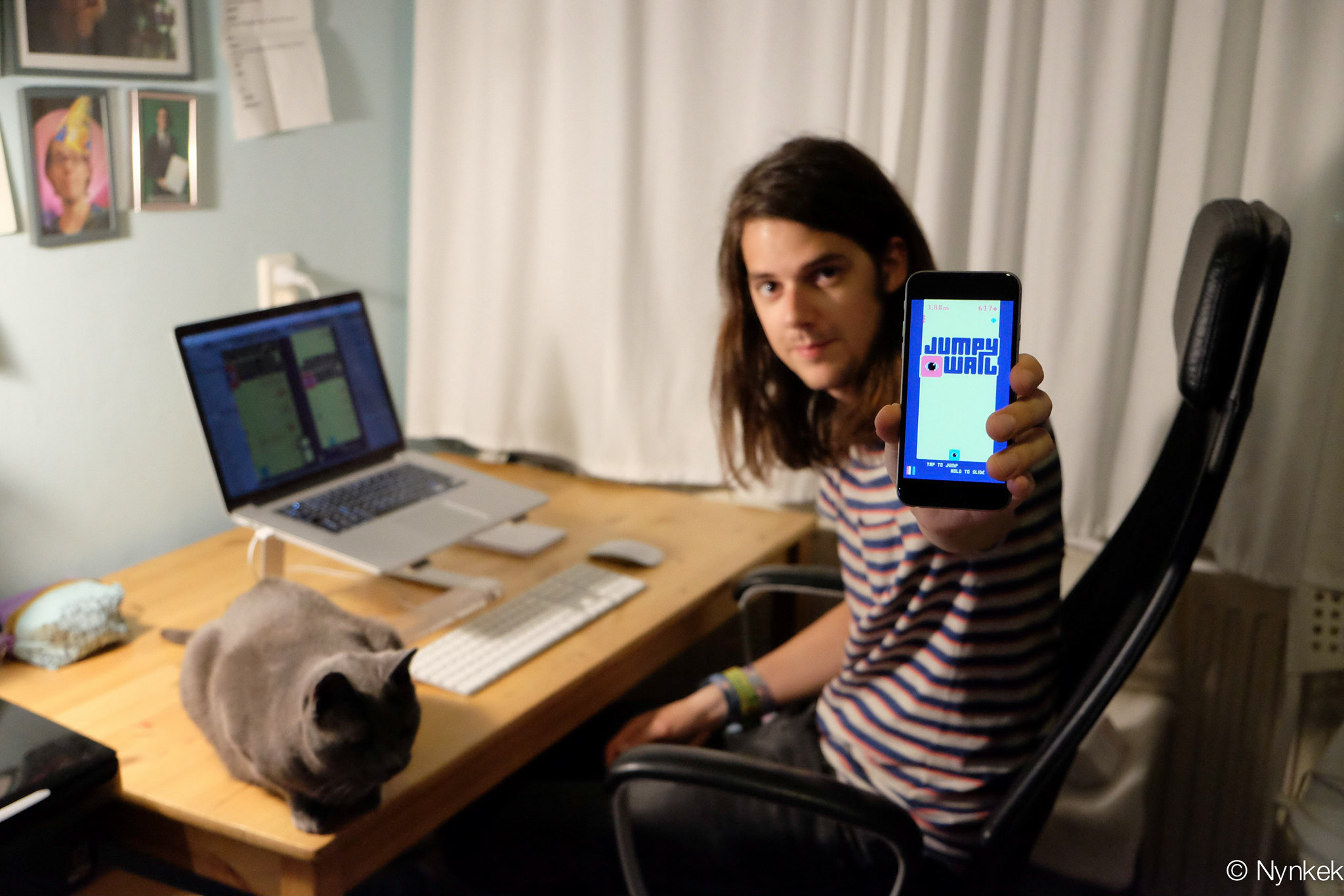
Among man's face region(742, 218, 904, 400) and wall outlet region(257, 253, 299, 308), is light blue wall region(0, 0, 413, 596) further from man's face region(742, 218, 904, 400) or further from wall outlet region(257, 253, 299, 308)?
man's face region(742, 218, 904, 400)

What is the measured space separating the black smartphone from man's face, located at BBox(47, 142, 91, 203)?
49.9 inches

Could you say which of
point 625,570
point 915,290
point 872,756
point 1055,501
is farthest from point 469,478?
point 915,290

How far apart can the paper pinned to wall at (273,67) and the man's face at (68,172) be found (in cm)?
28

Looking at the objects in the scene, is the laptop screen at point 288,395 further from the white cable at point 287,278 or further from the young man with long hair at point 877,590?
the young man with long hair at point 877,590

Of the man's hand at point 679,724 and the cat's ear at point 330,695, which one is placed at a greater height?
the cat's ear at point 330,695

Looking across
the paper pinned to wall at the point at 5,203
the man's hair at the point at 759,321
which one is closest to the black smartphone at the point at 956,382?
the man's hair at the point at 759,321

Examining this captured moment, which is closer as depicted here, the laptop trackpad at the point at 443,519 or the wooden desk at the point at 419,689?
the wooden desk at the point at 419,689

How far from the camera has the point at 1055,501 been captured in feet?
3.34

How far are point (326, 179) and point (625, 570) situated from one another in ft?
2.90

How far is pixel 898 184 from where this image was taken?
1.58 metres

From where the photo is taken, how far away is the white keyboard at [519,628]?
1.21 metres

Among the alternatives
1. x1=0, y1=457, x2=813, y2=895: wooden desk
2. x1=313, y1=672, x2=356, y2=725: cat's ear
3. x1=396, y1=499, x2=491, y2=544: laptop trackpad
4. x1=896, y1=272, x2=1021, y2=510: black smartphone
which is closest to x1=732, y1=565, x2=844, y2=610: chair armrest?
x1=0, y1=457, x2=813, y2=895: wooden desk

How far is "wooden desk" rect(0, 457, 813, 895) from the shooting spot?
98cm

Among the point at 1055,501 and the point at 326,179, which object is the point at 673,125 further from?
the point at 1055,501
